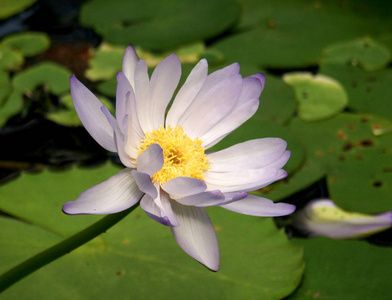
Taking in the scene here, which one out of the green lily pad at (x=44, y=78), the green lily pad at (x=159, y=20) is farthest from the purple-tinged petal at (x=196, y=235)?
the green lily pad at (x=159, y=20)

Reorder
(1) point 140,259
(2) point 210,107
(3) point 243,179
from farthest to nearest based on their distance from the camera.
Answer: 1. (1) point 140,259
2. (2) point 210,107
3. (3) point 243,179

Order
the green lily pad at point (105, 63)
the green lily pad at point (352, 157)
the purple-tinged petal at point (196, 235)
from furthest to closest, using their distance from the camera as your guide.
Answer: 1. the green lily pad at point (105, 63)
2. the green lily pad at point (352, 157)
3. the purple-tinged petal at point (196, 235)

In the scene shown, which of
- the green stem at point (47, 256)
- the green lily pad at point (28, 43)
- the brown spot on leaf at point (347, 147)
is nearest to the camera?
the green stem at point (47, 256)

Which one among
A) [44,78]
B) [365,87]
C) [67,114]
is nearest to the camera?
[67,114]

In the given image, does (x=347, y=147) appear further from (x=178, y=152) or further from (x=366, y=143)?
(x=178, y=152)

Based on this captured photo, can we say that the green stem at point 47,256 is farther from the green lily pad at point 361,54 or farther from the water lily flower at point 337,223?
the green lily pad at point 361,54

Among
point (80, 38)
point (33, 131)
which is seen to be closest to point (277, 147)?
point (33, 131)

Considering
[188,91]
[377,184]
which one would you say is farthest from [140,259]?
[377,184]

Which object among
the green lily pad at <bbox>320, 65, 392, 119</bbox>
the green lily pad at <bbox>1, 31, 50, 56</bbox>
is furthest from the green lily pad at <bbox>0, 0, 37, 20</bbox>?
the green lily pad at <bbox>320, 65, 392, 119</bbox>
